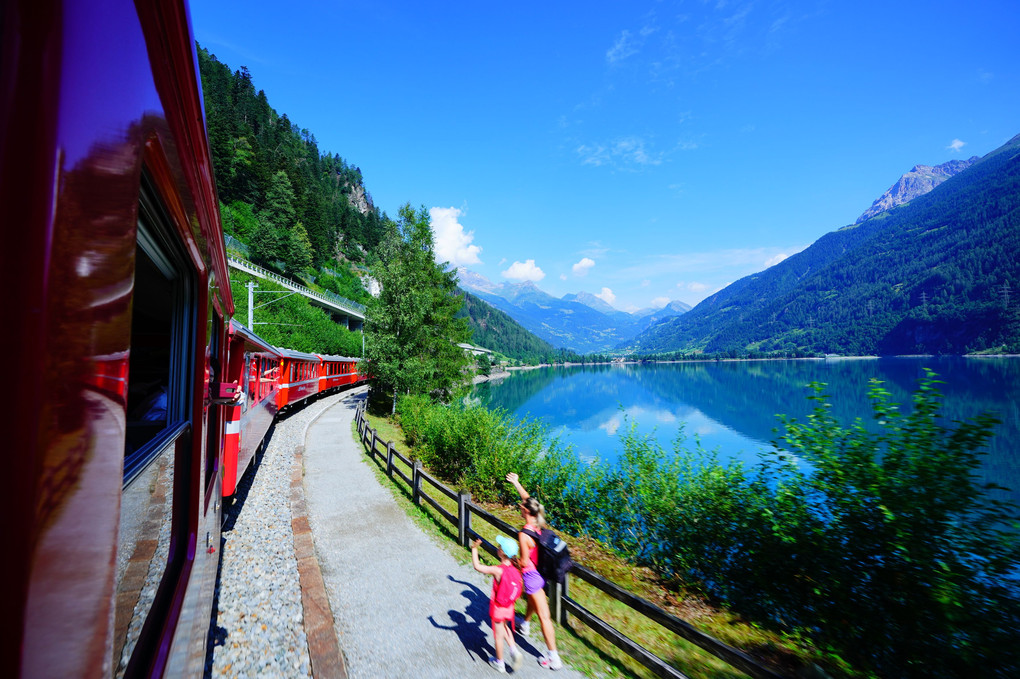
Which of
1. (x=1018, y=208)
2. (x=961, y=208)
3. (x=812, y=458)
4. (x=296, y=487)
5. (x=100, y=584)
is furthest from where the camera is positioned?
(x=961, y=208)

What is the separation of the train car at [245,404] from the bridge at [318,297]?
2332 centimetres

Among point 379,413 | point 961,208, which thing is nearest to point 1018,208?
point 961,208

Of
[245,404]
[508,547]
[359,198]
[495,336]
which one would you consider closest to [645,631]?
[508,547]

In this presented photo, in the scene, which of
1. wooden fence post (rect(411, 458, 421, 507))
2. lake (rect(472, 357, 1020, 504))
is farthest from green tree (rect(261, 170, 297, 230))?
wooden fence post (rect(411, 458, 421, 507))

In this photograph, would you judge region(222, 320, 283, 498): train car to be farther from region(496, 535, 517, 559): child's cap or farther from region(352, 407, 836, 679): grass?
region(496, 535, 517, 559): child's cap

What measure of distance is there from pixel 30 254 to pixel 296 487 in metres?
10.2

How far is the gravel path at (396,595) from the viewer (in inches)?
177

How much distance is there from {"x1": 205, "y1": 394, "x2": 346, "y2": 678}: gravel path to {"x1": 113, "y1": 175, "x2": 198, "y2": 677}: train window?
9.65 ft

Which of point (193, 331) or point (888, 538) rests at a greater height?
point (193, 331)

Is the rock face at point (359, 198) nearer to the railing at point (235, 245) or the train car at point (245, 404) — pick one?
the railing at point (235, 245)

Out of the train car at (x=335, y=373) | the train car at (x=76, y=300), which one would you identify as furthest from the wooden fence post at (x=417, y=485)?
the train car at (x=335, y=373)

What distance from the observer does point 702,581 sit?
6348 millimetres

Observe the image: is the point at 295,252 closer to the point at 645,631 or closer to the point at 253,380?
the point at 253,380

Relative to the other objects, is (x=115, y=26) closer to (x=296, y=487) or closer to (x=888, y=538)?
(x=888, y=538)
